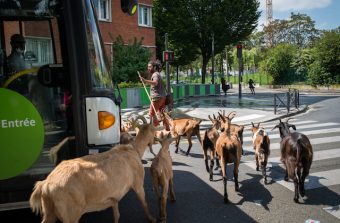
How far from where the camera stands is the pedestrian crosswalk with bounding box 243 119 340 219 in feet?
20.4

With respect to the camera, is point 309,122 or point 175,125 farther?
point 309,122

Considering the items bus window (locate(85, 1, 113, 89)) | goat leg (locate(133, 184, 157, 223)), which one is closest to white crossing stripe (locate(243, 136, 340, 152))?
goat leg (locate(133, 184, 157, 223))

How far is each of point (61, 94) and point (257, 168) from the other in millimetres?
4459

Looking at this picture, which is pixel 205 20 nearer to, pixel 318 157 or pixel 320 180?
pixel 318 157

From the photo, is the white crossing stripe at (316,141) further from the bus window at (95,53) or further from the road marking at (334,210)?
the bus window at (95,53)

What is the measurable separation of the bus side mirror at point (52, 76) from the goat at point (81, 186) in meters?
0.85

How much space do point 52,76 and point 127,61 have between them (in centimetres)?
1980

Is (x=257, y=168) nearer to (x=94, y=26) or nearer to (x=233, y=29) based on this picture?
(x=94, y=26)

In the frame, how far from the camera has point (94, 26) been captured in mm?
4371

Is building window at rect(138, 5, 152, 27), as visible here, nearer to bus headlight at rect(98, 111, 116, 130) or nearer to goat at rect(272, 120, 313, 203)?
goat at rect(272, 120, 313, 203)

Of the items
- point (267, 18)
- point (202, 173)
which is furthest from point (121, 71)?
point (267, 18)

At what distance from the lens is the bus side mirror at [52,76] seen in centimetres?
391

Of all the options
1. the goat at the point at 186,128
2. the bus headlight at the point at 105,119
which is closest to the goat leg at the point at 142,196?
the bus headlight at the point at 105,119

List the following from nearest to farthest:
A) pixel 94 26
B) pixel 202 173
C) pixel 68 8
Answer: pixel 68 8 → pixel 94 26 → pixel 202 173
